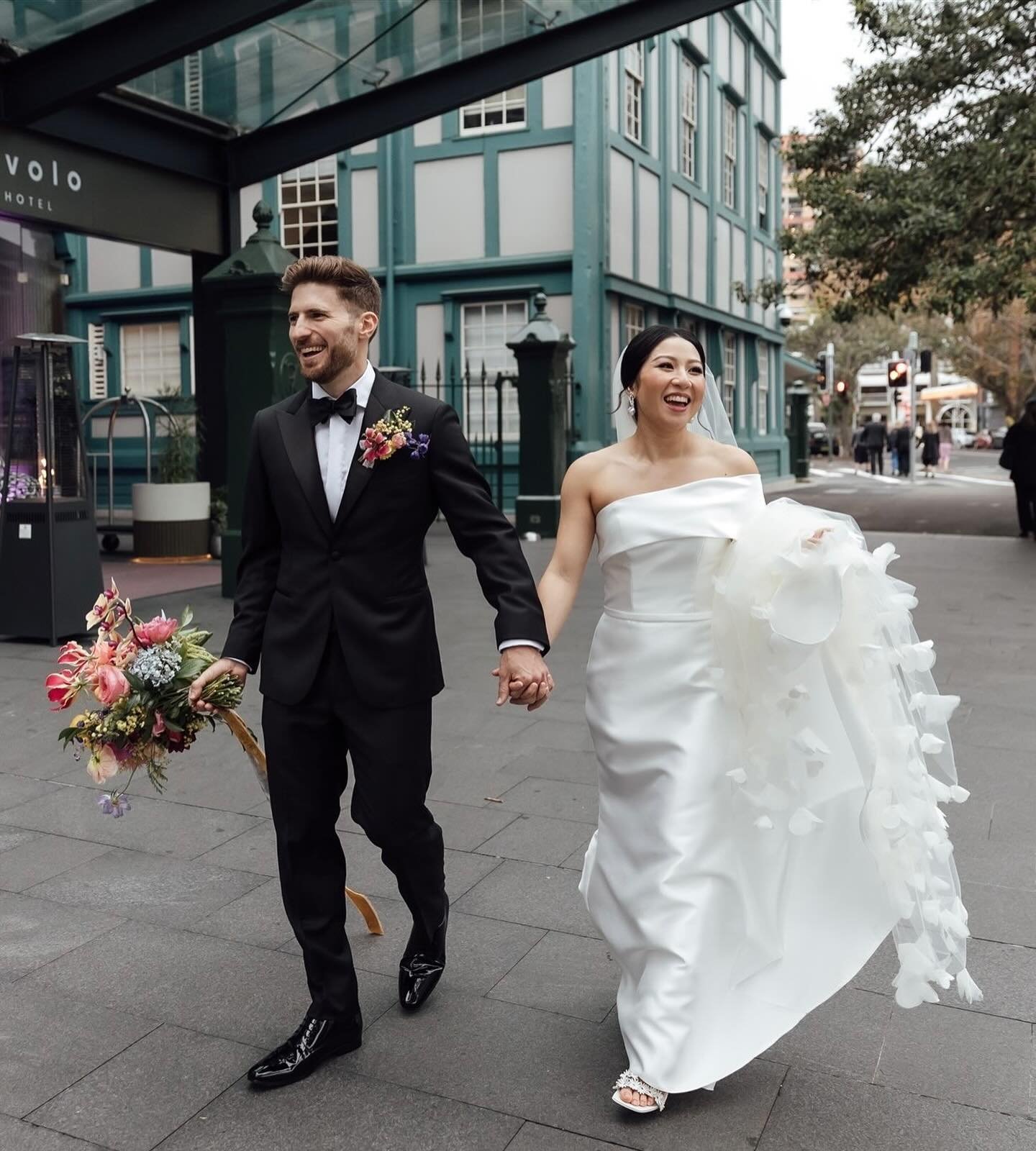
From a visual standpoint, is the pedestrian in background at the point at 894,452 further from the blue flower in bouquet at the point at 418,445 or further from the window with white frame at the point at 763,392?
the blue flower in bouquet at the point at 418,445

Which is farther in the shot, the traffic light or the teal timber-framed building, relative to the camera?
the traffic light

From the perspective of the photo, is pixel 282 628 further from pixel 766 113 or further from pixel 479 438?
pixel 766 113

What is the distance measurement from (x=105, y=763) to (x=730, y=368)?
2488cm

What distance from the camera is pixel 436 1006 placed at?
3393mm

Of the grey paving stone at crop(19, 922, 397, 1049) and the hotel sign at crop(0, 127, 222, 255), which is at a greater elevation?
the hotel sign at crop(0, 127, 222, 255)

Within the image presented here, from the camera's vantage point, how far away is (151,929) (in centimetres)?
391

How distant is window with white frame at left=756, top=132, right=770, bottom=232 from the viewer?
93.1 ft

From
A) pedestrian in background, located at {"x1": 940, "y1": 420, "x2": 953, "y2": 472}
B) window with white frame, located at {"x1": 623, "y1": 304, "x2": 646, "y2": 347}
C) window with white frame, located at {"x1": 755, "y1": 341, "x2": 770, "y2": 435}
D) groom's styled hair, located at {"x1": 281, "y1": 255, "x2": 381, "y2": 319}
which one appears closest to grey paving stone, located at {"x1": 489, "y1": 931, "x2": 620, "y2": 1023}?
groom's styled hair, located at {"x1": 281, "y1": 255, "x2": 381, "y2": 319}

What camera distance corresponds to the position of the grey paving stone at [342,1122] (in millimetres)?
2742

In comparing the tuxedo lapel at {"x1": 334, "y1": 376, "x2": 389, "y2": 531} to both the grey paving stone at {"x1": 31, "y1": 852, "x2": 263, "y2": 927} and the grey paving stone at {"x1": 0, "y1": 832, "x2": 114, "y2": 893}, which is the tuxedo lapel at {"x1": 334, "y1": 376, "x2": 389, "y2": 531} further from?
the grey paving stone at {"x1": 0, "y1": 832, "x2": 114, "y2": 893}

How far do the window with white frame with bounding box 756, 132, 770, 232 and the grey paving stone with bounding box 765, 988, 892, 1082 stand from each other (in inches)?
1064

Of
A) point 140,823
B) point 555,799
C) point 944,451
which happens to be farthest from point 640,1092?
point 944,451

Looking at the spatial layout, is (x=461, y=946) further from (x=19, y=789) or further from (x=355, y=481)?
(x=19, y=789)

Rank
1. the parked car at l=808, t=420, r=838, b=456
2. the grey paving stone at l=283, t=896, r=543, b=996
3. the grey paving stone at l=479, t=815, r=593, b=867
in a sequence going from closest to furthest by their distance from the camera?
the grey paving stone at l=283, t=896, r=543, b=996 < the grey paving stone at l=479, t=815, r=593, b=867 < the parked car at l=808, t=420, r=838, b=456
